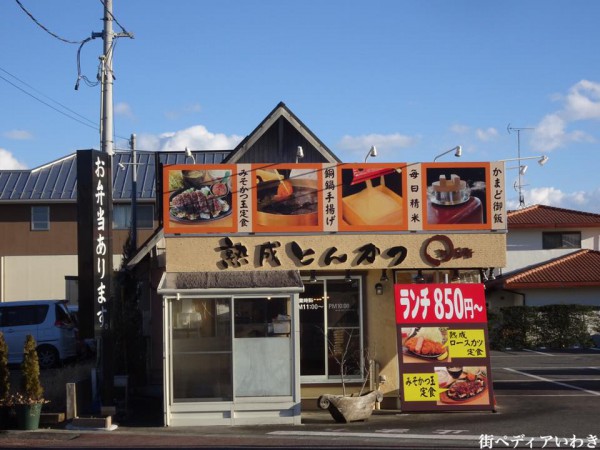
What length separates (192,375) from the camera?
14.6m

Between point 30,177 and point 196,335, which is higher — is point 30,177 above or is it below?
above

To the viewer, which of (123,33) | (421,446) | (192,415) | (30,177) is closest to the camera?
(421,446)

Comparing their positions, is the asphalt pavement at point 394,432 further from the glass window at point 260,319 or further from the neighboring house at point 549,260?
the neighboring house at point 549,260

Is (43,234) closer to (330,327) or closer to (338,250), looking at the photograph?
(330,327)

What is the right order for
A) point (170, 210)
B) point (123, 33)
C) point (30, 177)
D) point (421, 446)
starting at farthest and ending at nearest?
point (30, 177), point (123, 33), point (170, 210), point (421, 446)

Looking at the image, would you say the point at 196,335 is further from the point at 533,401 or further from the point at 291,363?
the point at 533,401

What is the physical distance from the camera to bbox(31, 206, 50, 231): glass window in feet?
120

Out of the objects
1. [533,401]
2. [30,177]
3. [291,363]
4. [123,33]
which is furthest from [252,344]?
[30,177]

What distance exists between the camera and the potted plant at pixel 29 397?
14312 mm

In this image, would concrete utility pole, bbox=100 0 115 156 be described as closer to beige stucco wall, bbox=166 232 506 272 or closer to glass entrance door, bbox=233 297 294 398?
beige stucco wall, bbox=166 232 506 272

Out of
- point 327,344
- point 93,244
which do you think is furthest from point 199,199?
point 327,344

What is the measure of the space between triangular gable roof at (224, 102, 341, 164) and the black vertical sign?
616 centimetres

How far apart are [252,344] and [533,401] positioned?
6078 mm

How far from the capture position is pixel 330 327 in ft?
52.7
